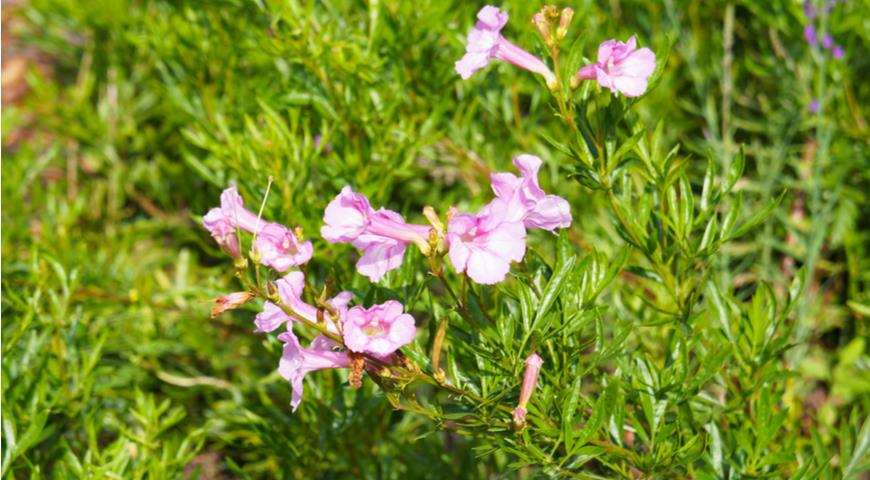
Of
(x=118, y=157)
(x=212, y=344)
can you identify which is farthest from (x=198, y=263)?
(x=212, y=344)

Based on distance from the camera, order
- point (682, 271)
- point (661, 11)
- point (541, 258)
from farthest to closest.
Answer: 1. point (661, 11)
2. point (682, 271)
3. point (541, 258)

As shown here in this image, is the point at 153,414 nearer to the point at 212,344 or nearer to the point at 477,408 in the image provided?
the point at 212,344

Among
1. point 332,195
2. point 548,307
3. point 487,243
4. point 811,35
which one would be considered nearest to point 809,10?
point 811,35

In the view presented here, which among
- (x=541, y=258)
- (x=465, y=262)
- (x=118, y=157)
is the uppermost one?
(x=465, y=262)

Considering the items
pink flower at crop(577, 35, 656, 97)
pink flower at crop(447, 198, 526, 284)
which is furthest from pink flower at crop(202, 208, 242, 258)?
pink flower at crop(577, 35, 656, 97)

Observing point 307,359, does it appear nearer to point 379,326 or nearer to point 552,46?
point 379,326

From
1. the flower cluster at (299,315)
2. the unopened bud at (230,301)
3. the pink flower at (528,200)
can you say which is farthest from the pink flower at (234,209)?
the pink flower at (528,200)

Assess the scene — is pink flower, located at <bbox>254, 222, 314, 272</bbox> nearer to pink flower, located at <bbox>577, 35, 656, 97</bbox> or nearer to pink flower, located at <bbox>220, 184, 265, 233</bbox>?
pink flower, located at <bbox>220, 184, 265, 233</bbox>
